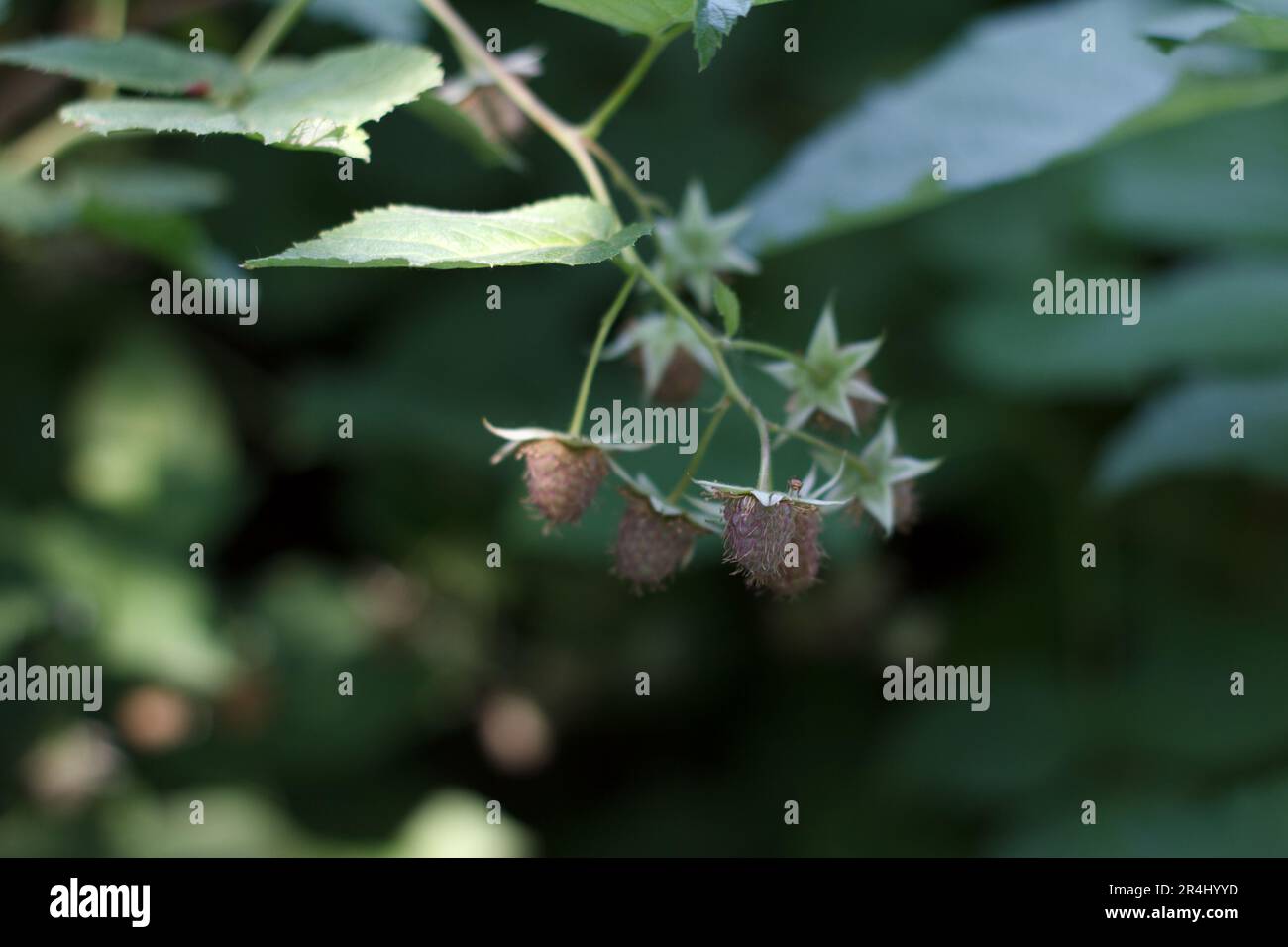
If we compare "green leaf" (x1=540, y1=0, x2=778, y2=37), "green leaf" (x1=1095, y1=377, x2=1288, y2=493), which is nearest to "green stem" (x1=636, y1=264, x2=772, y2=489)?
"green leaf" (x1=540, y1=0, x2=778, y2=37)

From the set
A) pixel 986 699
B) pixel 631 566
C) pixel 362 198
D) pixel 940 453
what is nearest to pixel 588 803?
pixel 986 699

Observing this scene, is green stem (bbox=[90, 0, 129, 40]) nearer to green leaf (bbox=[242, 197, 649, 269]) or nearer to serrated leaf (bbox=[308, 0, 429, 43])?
serrated leaf (bbox=[308, 0, 429, 43])

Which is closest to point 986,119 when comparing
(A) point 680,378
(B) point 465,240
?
(A) point 680,378

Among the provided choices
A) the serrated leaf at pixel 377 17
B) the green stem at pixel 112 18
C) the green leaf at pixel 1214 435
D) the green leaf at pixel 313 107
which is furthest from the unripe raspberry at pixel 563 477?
the green leaf at pixel 1214 435

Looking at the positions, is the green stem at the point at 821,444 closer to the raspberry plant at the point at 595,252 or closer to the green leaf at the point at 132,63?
the raspberry plant at the point at 595,252

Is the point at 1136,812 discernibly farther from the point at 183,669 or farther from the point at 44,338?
the point at 44,338

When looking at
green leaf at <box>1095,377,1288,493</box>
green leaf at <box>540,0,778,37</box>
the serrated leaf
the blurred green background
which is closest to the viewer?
green leaf at <box>540,0,778,37</box>
